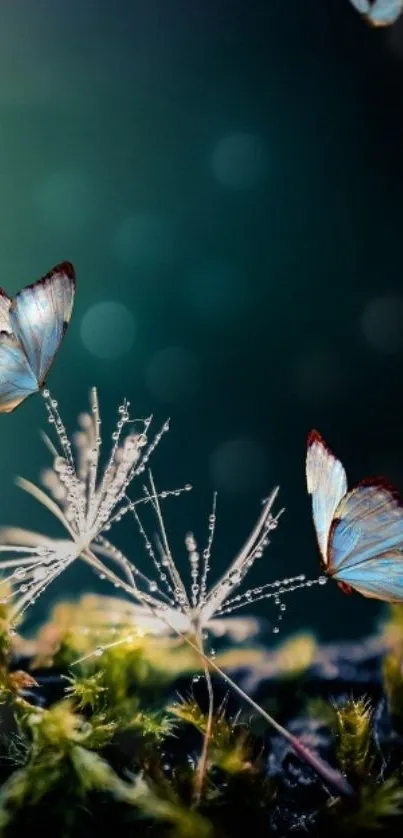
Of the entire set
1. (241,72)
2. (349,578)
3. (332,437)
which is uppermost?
(241,72)

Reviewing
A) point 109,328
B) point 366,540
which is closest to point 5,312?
point 109,328

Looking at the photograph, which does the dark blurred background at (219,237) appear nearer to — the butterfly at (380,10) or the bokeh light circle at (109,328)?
the bokeh light circle at (109,328)

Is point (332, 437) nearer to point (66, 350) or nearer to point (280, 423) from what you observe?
point (280, 423)

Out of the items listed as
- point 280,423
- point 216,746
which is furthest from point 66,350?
point 216,746

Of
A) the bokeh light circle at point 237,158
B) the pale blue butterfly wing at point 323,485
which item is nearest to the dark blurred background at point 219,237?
the bokeh light circle at point 237,158

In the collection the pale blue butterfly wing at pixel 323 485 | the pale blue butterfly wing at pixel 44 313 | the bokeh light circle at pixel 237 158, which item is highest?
the bokeh light circle at pixel 237 158

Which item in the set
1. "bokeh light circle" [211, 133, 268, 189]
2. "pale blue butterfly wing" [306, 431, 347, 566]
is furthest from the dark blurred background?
"pale blue butterfly wing" [306, 431, 347, 566]

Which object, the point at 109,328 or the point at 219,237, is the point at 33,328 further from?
the point at 219,237

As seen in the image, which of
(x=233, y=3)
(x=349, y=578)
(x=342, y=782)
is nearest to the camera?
(x=342, y=782)
